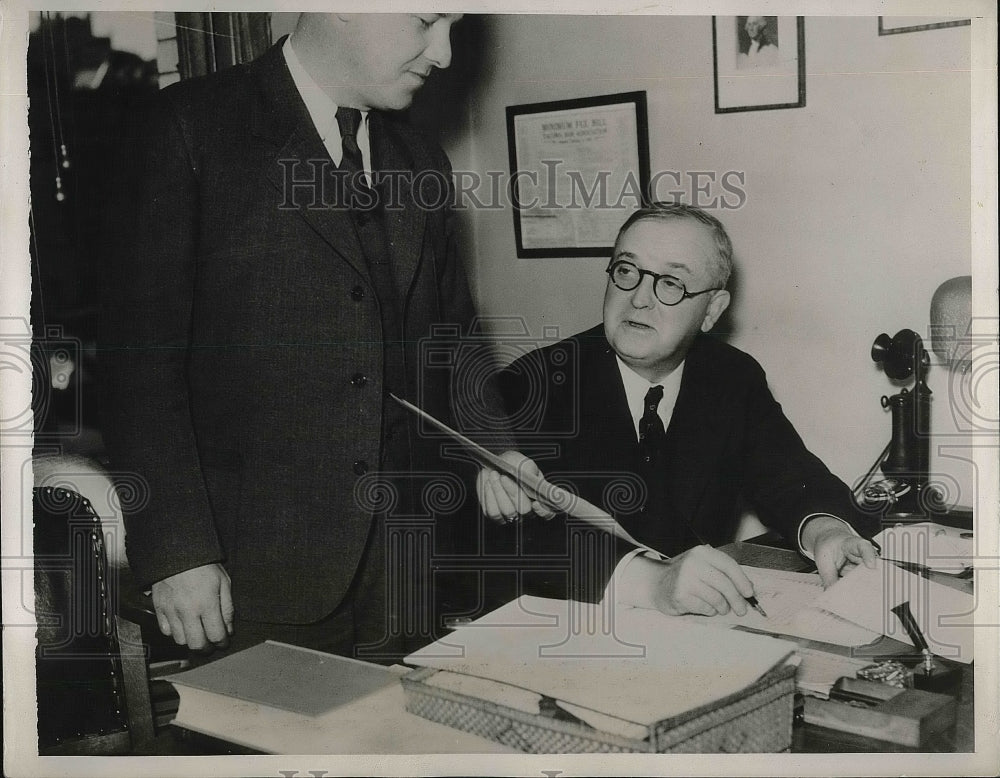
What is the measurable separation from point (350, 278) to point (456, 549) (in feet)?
1.36

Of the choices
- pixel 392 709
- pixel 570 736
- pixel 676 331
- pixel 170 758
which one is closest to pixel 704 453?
pixel 676 331

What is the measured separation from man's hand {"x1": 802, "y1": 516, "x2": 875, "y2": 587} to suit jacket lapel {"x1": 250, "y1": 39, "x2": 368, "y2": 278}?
73 centimetres

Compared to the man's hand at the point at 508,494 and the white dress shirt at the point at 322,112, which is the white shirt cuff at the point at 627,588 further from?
the white dress shirt at the point at 322,112

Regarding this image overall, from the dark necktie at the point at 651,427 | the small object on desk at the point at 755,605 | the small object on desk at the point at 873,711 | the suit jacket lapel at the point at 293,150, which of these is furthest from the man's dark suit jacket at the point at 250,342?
the small object on desk at the point at 873,711

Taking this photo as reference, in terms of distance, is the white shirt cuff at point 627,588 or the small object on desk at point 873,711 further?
the white shirt cuff at point 627,588

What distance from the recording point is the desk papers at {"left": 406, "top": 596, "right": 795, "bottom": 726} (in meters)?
1.09

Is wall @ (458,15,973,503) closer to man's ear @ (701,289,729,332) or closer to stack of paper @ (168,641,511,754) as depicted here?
man's ear @ (701,289,729,332)

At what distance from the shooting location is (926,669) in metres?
1.22

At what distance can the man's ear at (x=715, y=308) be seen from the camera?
1276 mm

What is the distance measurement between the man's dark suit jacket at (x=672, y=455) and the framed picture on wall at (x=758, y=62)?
0.35 metres

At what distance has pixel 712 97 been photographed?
1271mm

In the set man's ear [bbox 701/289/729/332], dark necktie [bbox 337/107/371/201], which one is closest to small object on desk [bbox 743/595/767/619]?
man's ear [bbox 701/289/729/332]

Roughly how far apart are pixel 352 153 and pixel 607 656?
0.79 metres

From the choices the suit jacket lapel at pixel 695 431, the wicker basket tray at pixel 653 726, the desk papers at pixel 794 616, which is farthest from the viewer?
the suit jacket lapel at pixel 695 431
